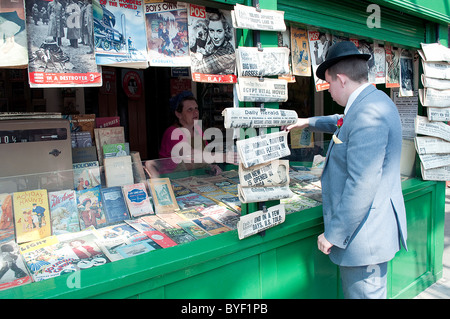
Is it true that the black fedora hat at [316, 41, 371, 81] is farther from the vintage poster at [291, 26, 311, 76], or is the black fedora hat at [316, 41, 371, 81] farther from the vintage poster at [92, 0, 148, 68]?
the vintage poster at [92, 0, 148, 68]

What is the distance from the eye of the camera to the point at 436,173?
3.33m

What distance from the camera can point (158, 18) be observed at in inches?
70.4

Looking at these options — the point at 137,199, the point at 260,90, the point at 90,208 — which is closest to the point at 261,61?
the point at 260,90

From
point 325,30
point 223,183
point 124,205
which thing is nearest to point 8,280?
point 124,205

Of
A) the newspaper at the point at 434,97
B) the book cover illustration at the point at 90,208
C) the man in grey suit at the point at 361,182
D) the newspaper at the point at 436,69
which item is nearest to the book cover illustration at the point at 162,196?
the book cover illustration at the point at 90,208

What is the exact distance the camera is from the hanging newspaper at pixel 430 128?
3.24 m

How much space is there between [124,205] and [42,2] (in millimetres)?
1185

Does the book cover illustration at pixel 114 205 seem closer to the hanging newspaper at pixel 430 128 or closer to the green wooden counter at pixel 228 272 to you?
the green wooden counter at pixel 228 272

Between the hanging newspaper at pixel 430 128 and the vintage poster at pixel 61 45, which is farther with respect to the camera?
the hanging newspaper at pixel 430 128

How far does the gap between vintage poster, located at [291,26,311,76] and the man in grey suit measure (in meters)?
0.34

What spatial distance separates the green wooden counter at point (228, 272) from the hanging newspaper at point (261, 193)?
0.26 meters

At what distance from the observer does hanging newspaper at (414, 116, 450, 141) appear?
3.24 metres

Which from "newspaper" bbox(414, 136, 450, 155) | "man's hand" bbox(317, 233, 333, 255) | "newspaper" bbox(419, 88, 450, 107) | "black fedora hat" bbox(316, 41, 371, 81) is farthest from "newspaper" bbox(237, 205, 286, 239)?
"newspaper" bbox(419, 88, 450, 107)
